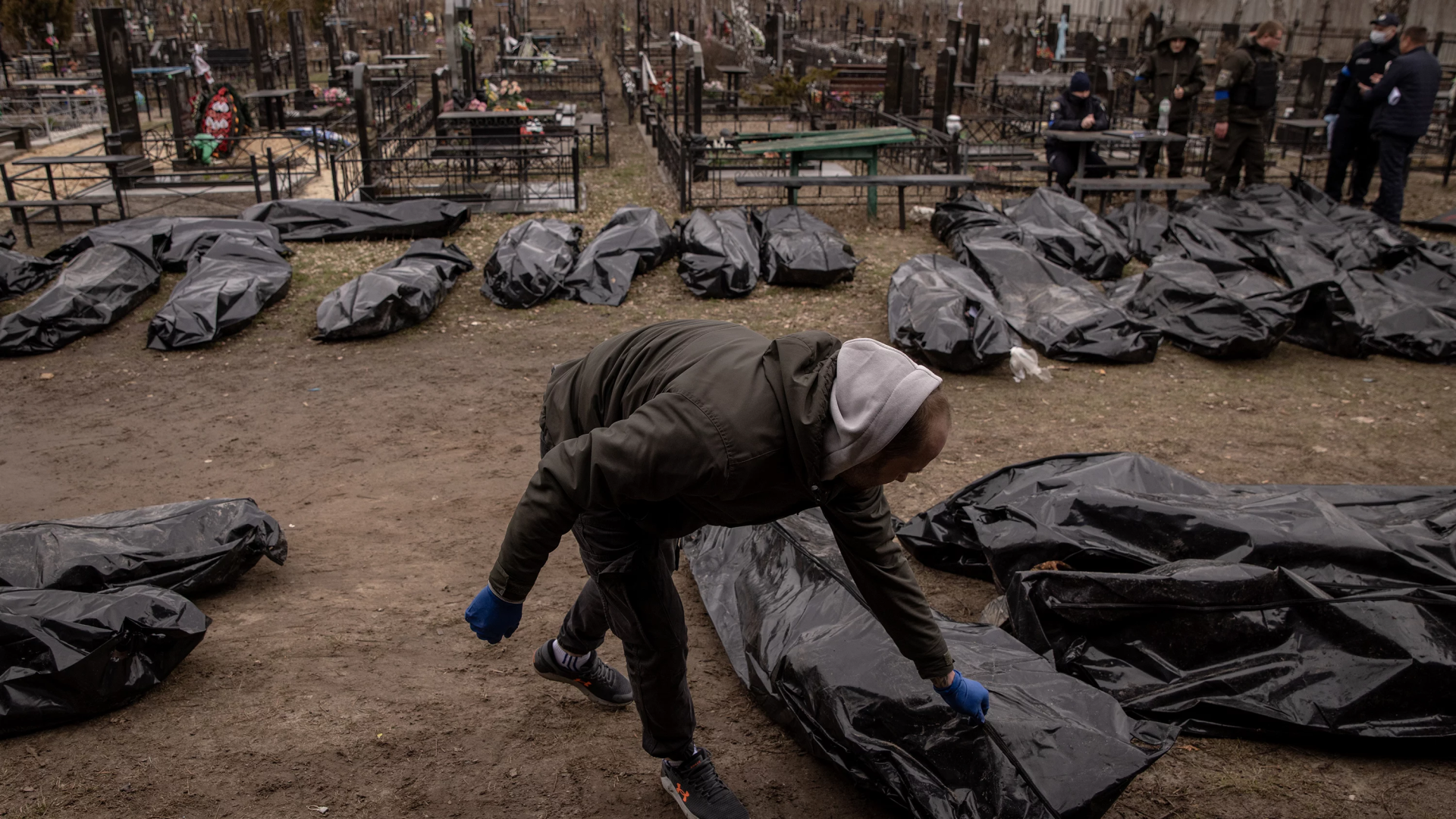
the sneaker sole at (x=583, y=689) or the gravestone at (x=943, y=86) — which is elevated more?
the gravestone at (x=943, y=86)

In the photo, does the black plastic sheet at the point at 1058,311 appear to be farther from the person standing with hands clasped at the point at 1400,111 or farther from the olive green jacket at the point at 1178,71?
the olive green jacket at the point at 1178,71

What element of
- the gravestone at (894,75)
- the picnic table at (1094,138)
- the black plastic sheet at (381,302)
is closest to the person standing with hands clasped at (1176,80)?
the picnic table at (1094,138)

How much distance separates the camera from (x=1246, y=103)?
10203 mm

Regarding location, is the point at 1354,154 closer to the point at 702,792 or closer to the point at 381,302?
the point at 381,302

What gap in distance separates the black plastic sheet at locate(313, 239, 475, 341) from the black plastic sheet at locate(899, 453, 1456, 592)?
177 inches

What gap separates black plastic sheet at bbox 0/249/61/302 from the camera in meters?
7.49

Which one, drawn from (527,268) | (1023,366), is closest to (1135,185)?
(1023,366)

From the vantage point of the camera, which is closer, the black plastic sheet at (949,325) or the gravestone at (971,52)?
the black plastic sheet at (949,325)

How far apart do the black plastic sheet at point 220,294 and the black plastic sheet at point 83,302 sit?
32cm

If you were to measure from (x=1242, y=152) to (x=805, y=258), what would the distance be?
577 centimetres

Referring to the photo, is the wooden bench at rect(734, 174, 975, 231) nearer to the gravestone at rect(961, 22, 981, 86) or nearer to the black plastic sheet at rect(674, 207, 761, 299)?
the black plastic sheet at rect(674, 207, 761, 299)

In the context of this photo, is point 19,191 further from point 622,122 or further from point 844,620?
A: point 844,620

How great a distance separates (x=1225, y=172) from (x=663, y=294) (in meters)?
6.70

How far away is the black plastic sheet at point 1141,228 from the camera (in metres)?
8.75
